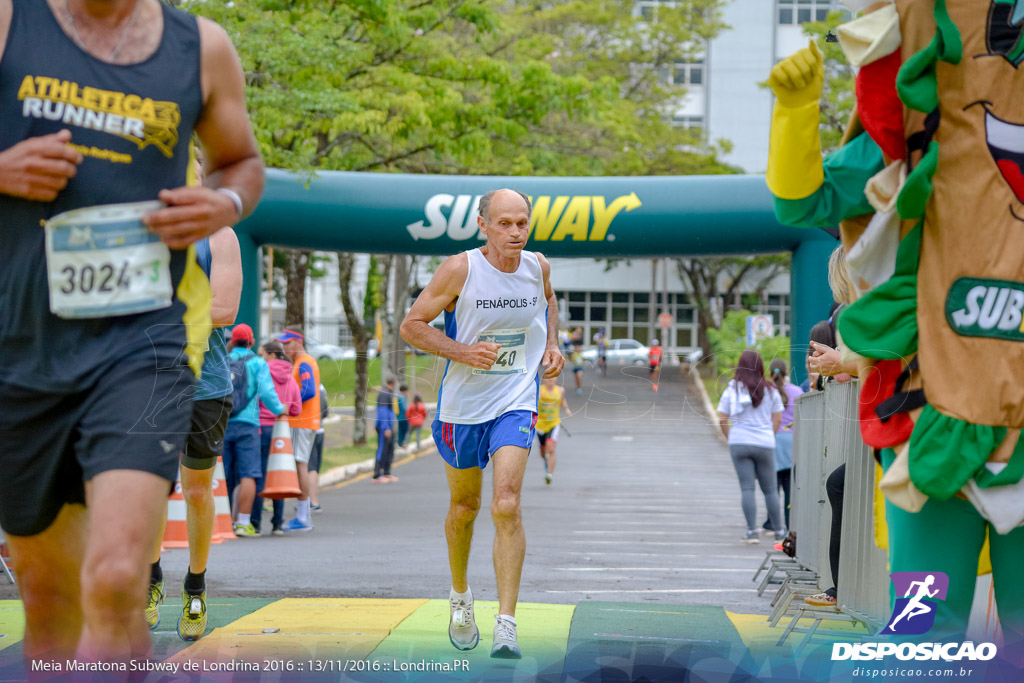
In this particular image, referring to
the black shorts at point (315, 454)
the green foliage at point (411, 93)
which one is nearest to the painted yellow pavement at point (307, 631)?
the green foliage at point (411, 93)

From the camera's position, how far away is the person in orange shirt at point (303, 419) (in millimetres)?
11867

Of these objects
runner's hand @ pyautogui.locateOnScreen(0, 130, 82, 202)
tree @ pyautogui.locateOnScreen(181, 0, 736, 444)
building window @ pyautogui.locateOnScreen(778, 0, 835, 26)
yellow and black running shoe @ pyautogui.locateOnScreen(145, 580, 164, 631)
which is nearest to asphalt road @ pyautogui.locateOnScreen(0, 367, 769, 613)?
yellow and black running shoe @ pyautogui.locateOnScreen(145, 580, 164, 631)

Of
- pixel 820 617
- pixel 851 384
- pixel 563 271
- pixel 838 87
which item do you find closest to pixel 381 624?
pixel 820 617

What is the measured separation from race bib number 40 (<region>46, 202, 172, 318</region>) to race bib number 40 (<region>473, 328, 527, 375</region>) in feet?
7.75

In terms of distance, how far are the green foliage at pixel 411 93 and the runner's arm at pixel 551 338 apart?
22.3 ft

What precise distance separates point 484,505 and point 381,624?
30.1 feet

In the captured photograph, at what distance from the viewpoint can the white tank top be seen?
16.7 ft

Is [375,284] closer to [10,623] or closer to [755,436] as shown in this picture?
[755,436]

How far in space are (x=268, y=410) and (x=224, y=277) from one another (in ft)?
22.4

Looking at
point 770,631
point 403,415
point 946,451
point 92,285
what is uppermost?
point 92,285

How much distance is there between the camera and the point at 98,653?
8.80 ft

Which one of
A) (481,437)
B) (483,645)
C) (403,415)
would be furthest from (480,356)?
(403,415)

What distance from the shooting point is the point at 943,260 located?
2945 millimetres

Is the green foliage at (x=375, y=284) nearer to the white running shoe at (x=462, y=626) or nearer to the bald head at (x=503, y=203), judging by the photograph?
the bald head at (x=503, y=203)
